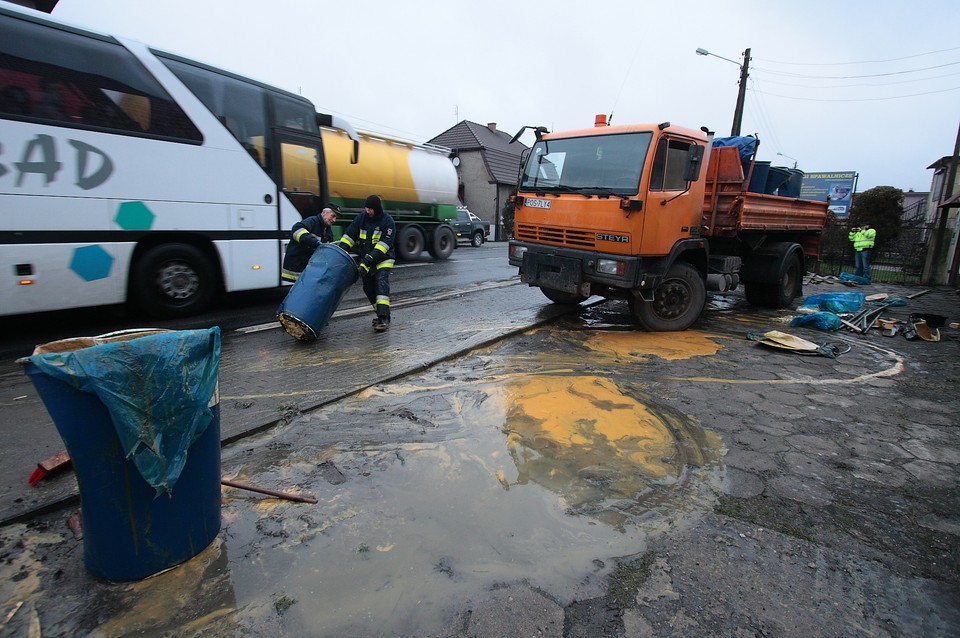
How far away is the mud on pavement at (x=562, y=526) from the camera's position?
6.52 feet

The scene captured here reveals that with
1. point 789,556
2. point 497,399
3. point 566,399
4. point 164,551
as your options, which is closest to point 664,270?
point 566,399

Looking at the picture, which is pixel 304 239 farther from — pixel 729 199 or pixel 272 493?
pixel 729 199

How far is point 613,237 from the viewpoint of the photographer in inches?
231

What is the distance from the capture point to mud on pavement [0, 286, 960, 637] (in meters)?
1.99

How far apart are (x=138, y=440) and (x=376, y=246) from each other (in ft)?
14.2

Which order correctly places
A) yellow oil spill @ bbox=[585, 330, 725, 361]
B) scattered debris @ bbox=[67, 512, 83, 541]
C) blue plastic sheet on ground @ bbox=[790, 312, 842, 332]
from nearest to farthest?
scattered debris @ bbox=[67, 512, 83, 541] → yellow oil spill @ bbox=[585, 330, 725, 361] → blue plastic sheet on ground @ bbox=[790, 312, 842, 332]

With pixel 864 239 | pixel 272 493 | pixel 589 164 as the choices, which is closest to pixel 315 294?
pixel 272 493

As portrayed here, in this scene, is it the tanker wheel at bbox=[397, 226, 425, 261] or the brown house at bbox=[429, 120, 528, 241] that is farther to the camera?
the brown house at bbox=[429, 120, 528, 241]

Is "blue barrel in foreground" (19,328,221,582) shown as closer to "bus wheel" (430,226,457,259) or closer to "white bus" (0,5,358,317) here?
"white bus" (0,5,358,317)

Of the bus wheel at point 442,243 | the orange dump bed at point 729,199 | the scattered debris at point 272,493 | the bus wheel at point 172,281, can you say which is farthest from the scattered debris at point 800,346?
the bus wheel at point 442,243

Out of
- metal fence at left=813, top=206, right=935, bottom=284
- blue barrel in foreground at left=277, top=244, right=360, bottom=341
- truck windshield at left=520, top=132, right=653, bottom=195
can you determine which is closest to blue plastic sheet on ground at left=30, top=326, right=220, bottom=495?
blue barrel in foreground at left=277, top=244, right=360, bottom=341

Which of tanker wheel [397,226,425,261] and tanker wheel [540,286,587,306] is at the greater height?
tanker wheel [397,226,425,261]

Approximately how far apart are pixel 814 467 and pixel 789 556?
112 cm

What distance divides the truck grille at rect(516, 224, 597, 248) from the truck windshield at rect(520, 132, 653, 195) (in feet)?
1.74
